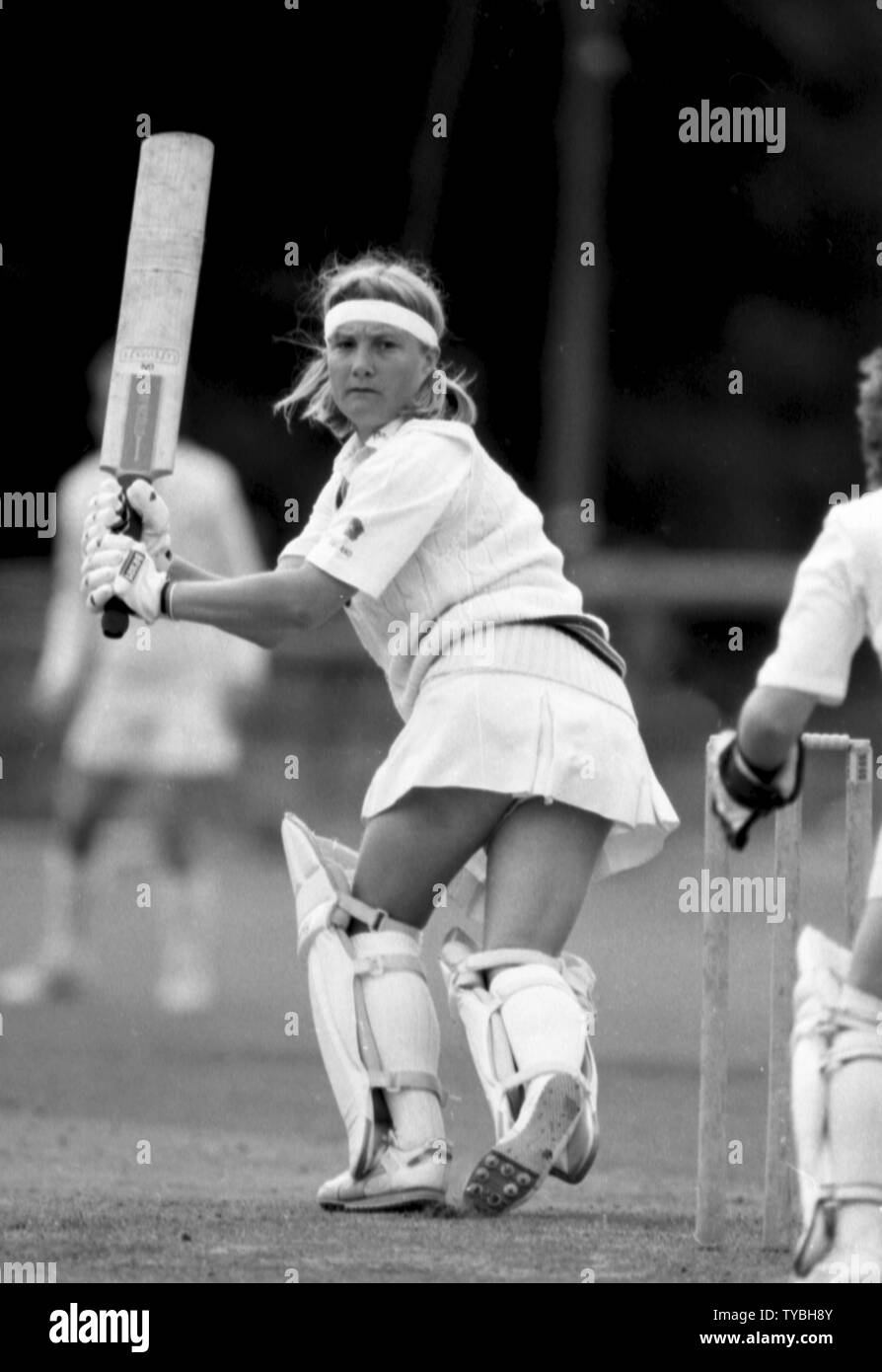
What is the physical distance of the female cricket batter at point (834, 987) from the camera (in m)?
3.68

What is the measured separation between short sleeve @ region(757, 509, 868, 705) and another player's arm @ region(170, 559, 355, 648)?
1.25m

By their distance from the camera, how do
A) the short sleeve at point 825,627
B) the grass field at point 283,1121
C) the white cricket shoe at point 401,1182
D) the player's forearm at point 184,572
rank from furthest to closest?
1. the player's forearm at point 184,572
2. the white cricket shoe at point 401,1182
3. the grass field at point 283,1121
4. the short sleeve at point 825,627

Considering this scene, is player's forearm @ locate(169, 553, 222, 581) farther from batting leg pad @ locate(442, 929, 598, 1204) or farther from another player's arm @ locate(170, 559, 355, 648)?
batting leg pad @ locate(442, 929, 598, 1204)

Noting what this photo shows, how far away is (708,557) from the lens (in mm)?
14008

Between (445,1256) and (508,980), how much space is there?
581 mm

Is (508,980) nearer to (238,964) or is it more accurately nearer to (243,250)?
(238,964)

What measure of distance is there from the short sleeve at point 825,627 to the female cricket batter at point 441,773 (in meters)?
1.12

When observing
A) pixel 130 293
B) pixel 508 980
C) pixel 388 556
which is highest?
pixel 130 293

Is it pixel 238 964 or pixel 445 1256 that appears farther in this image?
pixel 238 964

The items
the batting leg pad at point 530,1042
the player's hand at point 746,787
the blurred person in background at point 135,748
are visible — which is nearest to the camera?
the player's hand at point 746,787

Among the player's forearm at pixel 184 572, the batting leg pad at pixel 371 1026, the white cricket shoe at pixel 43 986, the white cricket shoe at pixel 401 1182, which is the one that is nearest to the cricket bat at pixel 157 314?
the player's forearm at pixel 184 572

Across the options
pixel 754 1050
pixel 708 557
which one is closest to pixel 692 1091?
pixel 754 1050

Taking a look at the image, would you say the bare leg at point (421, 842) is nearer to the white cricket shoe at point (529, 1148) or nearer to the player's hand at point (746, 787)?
the white cricket shoe at point (529, 1148)

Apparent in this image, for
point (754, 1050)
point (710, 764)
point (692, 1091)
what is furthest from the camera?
point (754, 1050)
